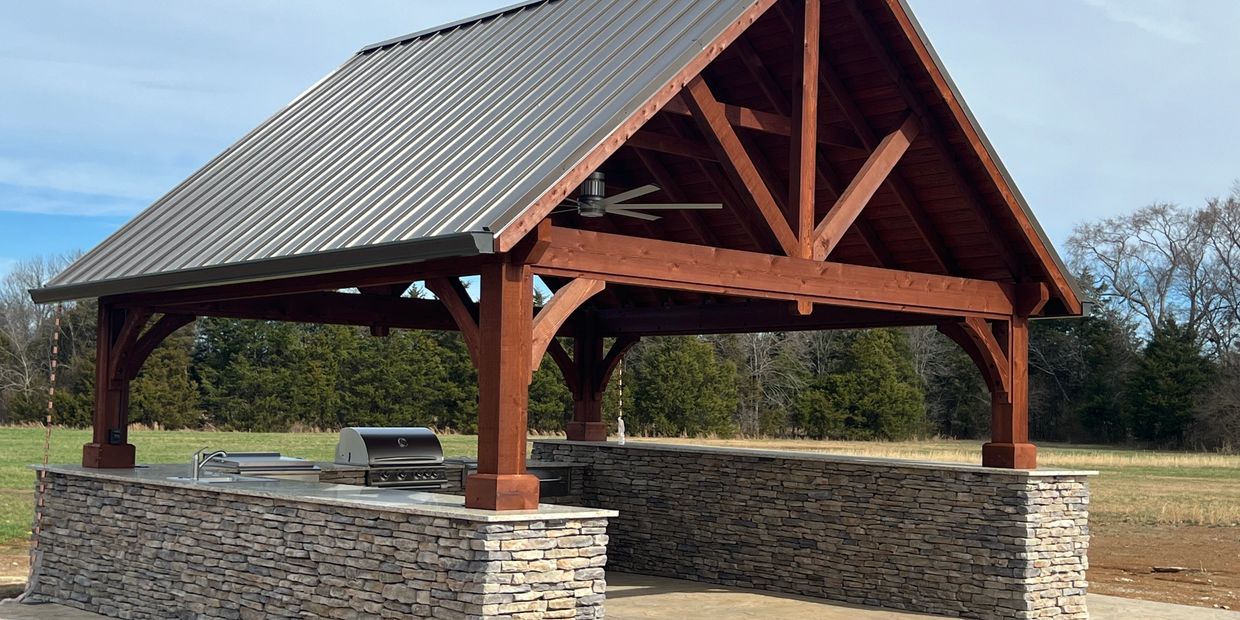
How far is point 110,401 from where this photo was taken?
12.6 metres

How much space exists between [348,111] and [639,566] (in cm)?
593

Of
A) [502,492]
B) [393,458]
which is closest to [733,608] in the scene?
[393,458]

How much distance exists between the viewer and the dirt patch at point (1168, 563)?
14.3 meters

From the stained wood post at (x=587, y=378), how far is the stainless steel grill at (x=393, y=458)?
10.9 ft

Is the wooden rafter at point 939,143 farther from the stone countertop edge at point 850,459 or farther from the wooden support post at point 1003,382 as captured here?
the stone countertop edge at point 850,459

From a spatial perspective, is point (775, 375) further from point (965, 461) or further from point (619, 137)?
point (619, 137)

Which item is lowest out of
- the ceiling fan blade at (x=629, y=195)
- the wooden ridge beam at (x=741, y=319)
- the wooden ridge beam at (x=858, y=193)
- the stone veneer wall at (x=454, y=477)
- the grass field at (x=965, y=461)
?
the grass field at (x=965, y=461)

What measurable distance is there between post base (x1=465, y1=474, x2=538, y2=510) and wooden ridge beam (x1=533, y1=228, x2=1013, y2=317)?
4.39ft

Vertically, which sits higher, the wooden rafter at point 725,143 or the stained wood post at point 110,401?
the wooden rafter at point 725,143

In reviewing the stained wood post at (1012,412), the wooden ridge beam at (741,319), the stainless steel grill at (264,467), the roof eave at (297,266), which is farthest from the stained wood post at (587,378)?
the roof eave at (297,266)

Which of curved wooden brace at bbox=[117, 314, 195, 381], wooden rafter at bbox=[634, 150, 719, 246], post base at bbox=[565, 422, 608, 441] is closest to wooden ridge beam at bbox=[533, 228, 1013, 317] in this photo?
wooden rafter at bbox=[634, 150, 719, 246]

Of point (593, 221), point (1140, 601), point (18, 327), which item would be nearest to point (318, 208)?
point (593, 221)

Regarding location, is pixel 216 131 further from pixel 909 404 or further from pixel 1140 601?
pixel 1140 601

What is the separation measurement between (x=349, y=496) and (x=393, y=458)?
3957mm
